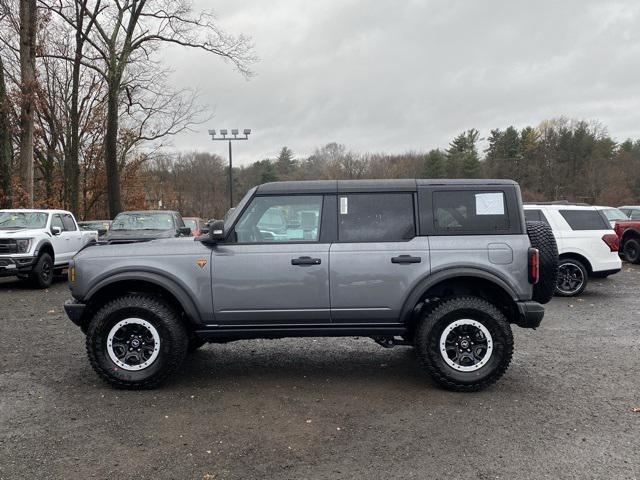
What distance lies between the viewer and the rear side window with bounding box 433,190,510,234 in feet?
15.4

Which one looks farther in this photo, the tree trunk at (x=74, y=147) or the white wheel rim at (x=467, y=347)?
the tree trunk at (x=74, y=147)

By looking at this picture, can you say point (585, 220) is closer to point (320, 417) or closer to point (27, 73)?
point (320, 417)

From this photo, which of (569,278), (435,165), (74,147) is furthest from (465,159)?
(569,278)

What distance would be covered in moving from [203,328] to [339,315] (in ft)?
4.17

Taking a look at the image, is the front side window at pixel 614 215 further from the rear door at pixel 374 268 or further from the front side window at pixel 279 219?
the front side window at pixel 279 219

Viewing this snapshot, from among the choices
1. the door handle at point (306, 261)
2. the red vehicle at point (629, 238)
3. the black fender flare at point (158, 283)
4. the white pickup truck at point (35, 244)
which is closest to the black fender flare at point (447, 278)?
the door handle at point (306, 261)

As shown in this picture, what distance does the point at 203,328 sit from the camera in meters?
4.71

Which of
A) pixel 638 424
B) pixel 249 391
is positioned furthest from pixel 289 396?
pixel 638 424

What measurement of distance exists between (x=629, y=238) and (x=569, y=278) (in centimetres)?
688

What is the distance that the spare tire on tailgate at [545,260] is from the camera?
4.81 meters

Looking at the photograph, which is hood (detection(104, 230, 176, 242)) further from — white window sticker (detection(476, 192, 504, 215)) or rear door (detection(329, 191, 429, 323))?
white window sticker (detection(476, 192, 504, 215))

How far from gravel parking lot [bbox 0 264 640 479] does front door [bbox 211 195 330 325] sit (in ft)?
2.41

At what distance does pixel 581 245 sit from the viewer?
983 cm

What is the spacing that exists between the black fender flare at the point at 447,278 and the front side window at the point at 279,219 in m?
1.04
